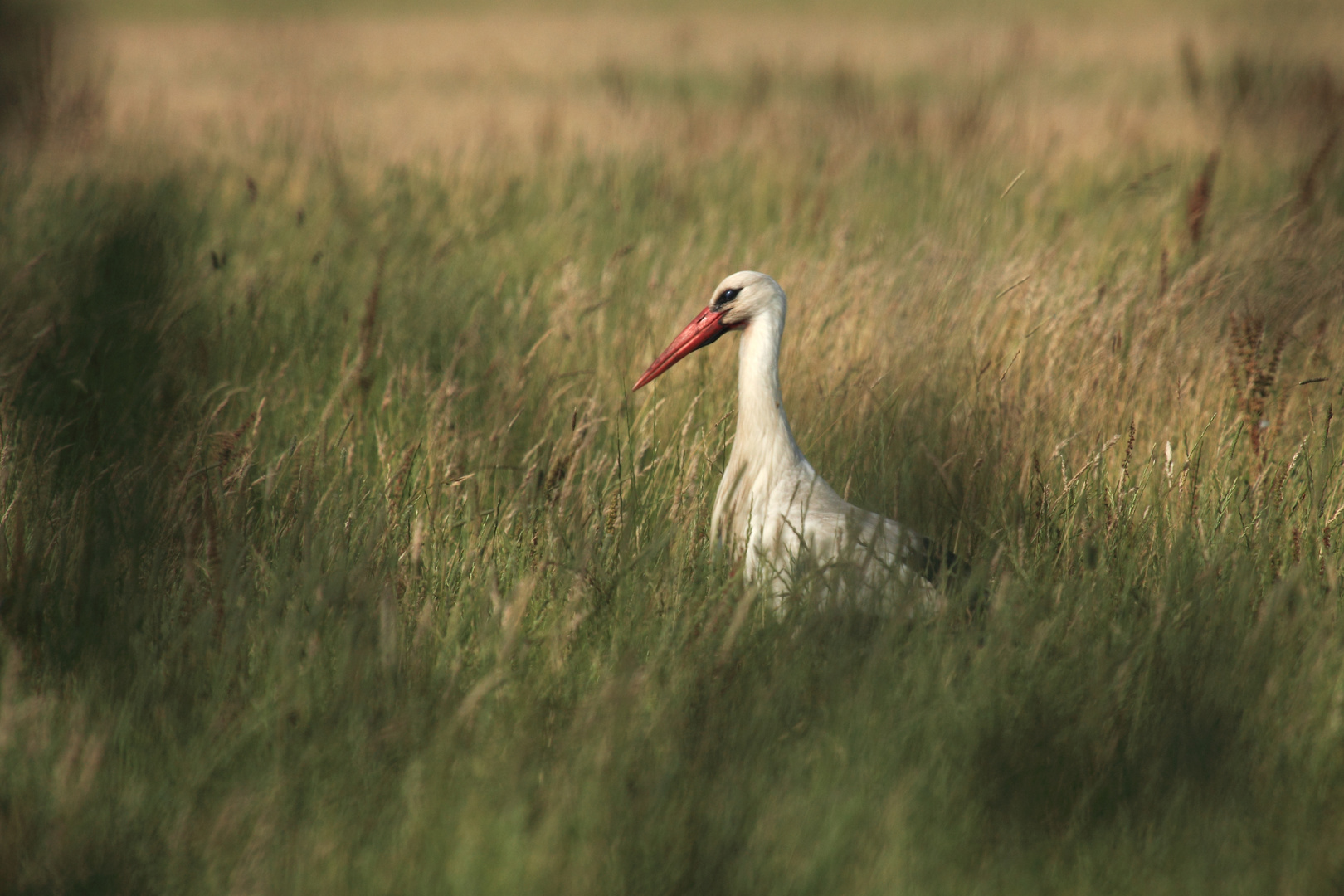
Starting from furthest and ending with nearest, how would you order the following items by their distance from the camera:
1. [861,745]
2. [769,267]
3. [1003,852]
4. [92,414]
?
[769,267] → [92,414] → [861,745] → [1003,852]

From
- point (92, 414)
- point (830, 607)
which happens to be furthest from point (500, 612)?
point (92, 414)

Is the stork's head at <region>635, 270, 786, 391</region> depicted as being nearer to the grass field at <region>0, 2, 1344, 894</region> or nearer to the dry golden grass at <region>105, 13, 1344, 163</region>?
the grass field at <region>0, 2, 1344, 894</region>

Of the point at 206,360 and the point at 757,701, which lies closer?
the point at 757,701

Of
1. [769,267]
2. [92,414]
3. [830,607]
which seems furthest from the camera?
[769,267]

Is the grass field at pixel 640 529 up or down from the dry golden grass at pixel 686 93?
down

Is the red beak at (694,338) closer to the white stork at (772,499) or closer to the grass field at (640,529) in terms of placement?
the white stork at (772,499)

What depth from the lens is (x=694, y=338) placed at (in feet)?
9.35

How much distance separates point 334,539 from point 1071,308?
2.33 meters

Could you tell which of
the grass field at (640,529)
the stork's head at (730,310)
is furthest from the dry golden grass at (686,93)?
the stork's head at (730,310)

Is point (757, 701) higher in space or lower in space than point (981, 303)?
lower

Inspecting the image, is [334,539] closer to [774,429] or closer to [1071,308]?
[774,429]

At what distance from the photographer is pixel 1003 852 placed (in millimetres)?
1622

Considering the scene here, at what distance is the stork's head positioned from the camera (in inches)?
109

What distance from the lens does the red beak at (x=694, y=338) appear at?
9.28 ft
